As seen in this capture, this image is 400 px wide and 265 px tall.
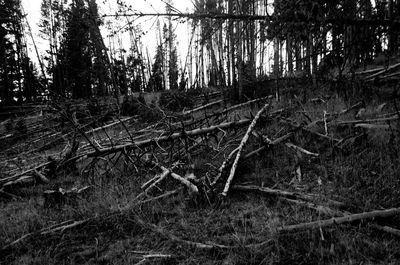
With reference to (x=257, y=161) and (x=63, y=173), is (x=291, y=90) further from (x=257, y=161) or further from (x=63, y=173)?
(x=63, y=173)

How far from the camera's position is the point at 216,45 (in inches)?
1046

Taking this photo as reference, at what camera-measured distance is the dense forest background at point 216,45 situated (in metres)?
2.55

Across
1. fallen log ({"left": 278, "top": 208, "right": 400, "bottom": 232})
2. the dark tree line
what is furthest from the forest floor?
the dark tree line

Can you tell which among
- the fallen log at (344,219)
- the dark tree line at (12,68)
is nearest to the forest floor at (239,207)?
the fallen log at (344,219)

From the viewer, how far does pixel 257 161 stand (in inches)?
159

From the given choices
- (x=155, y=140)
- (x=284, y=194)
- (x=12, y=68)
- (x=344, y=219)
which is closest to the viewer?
(x=344, y=219)

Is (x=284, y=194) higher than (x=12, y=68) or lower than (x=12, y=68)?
lower

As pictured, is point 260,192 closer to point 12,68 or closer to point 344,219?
point 344,219

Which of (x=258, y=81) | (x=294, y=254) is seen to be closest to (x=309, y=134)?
(x=294, y=254)

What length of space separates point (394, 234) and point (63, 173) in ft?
18.5

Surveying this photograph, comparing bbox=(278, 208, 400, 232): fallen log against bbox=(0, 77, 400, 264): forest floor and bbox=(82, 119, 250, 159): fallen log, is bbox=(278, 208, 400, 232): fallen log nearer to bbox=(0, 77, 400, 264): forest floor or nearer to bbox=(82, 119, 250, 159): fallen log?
bbox=(0, 77, 400, 264): forest floor

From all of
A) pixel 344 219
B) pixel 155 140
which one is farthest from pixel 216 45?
pixel 344 219

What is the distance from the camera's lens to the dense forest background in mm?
2553

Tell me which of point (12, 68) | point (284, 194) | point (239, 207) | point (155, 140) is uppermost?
point (12, 68)
